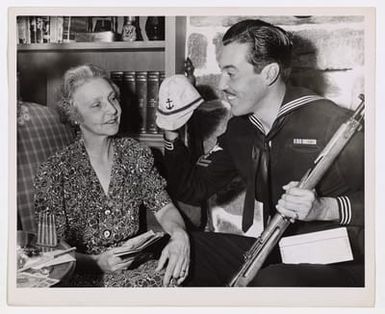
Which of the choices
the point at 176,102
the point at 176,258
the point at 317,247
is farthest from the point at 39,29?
the point at 317,247

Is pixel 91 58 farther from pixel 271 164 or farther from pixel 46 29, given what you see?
pixel 271 164

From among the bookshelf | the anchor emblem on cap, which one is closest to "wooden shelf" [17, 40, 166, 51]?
the bookshelf

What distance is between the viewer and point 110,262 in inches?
67.1

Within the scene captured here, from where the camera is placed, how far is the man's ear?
1688 millimetres

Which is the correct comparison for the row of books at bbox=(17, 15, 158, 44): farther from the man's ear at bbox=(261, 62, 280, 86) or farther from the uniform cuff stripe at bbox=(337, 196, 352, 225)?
the uniform cuff stripe at bbox=(337, 196, 352, 225)

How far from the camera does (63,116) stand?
1694 mm

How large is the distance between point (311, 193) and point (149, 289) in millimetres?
509

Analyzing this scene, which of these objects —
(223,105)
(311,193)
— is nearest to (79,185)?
(223,105)

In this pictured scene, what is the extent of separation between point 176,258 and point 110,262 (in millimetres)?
177

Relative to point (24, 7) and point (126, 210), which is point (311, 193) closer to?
point (126, 210)

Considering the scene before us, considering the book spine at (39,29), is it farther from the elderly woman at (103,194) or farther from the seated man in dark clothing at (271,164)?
the seated man in dark clothing at (271,164)

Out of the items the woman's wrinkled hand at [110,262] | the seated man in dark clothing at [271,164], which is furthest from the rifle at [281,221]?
the woman's wrinkled hand at [110,262]

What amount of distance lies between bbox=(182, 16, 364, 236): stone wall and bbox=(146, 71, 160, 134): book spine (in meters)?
0.11

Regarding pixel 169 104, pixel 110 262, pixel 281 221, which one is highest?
pixel 169 104
